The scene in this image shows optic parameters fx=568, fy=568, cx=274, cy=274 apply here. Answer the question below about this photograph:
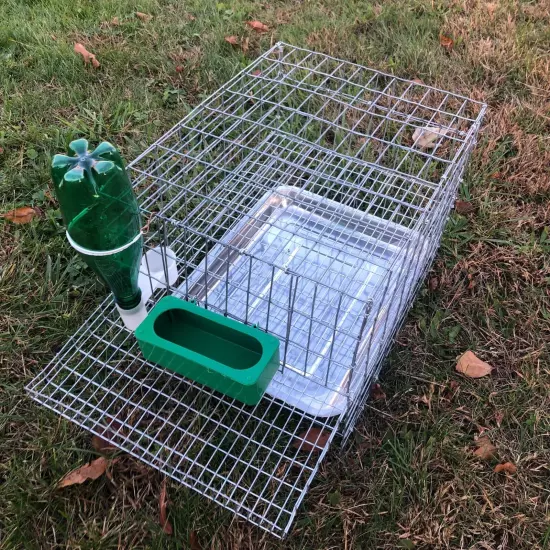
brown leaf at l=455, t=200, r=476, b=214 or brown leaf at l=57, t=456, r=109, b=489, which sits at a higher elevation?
brown leaf at l=455, t=200, r=476, b=214

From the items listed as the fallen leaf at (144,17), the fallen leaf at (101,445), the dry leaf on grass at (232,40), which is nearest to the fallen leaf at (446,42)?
the dry leaf on grass at (232,40)

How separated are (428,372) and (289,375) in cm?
35

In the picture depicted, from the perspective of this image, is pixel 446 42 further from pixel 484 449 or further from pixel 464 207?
pixel 484 449

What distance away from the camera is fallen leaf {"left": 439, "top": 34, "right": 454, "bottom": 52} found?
2.39 metres

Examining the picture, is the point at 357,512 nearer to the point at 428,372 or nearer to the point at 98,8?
the point at 428,372

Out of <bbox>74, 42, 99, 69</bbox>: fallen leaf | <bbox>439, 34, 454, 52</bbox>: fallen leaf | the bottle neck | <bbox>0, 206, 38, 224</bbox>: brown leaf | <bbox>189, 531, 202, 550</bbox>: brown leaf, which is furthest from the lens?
<bbox>439, 34, 454, 52</bbox>: fallen leaf

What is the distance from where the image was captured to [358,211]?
62.2 inches

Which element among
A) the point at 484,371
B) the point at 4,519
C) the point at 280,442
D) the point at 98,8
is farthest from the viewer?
the point at 98,8

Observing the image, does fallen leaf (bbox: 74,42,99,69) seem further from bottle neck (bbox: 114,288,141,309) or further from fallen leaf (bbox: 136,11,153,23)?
bottle neck (bbox: 114,288,141,309)

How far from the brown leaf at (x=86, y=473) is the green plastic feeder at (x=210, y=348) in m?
0.25

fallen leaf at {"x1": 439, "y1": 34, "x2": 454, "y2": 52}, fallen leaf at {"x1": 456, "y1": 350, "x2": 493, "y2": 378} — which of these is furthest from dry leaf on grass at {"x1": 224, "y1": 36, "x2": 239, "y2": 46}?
fallen leaf at {"x1": 456, "y1": 350, "x2": 493, "y2": 378}

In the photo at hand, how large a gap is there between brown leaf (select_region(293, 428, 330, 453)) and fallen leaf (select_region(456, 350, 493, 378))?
39 cm

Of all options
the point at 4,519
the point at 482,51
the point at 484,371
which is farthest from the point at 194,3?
the point at 4,519

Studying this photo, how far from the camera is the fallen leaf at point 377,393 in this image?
1.36 m
